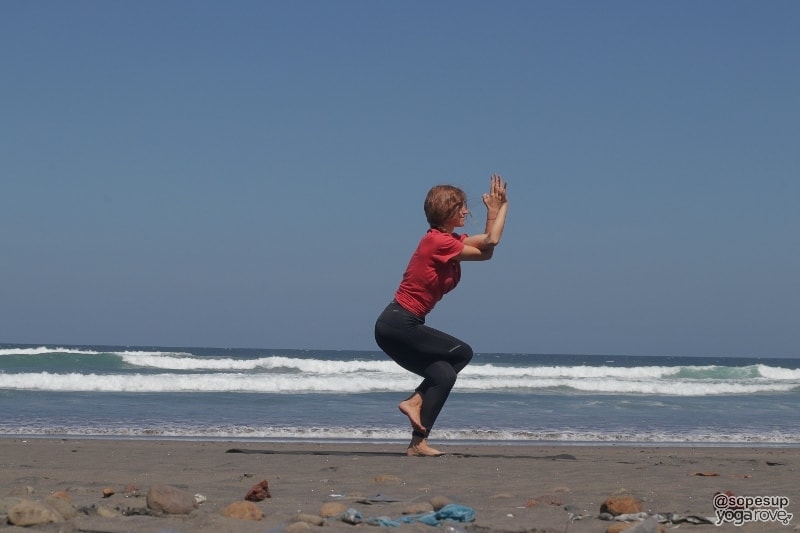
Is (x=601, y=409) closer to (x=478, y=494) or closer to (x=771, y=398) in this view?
(x=771, y=398)

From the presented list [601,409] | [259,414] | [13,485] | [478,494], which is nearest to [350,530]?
[478,494]

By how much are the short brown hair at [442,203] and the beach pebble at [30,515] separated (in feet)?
10.2

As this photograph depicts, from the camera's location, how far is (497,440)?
8812mm

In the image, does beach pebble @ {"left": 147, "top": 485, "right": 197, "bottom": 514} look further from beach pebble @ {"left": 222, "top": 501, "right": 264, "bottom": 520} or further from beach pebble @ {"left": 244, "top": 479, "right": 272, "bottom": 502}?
beach pebble @ {"left": 244, "top": 479, "right": 272, "bottom": 502}

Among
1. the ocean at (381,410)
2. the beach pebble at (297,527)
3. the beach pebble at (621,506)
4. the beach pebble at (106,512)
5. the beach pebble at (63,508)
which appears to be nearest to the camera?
the beach pebble at (297,527)

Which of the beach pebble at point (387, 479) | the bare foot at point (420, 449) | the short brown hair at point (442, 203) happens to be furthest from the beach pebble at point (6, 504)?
the short brown hair at point (442, 203)

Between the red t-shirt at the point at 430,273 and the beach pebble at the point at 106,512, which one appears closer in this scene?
the beach pebble at the point at 106,512

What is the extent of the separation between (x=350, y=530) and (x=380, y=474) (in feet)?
6.67

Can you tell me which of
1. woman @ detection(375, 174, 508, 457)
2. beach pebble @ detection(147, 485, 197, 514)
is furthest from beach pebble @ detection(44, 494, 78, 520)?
woman @ detection(375, 174, 508, 457)

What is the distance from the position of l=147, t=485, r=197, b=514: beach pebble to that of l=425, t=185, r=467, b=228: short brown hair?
8.73 feet

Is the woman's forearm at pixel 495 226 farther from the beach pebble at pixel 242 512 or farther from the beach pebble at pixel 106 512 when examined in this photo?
the beach pebble at pixel 106 512

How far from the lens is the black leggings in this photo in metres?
5.45

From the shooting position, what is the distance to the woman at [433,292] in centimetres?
538

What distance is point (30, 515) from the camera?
294 centimetres
